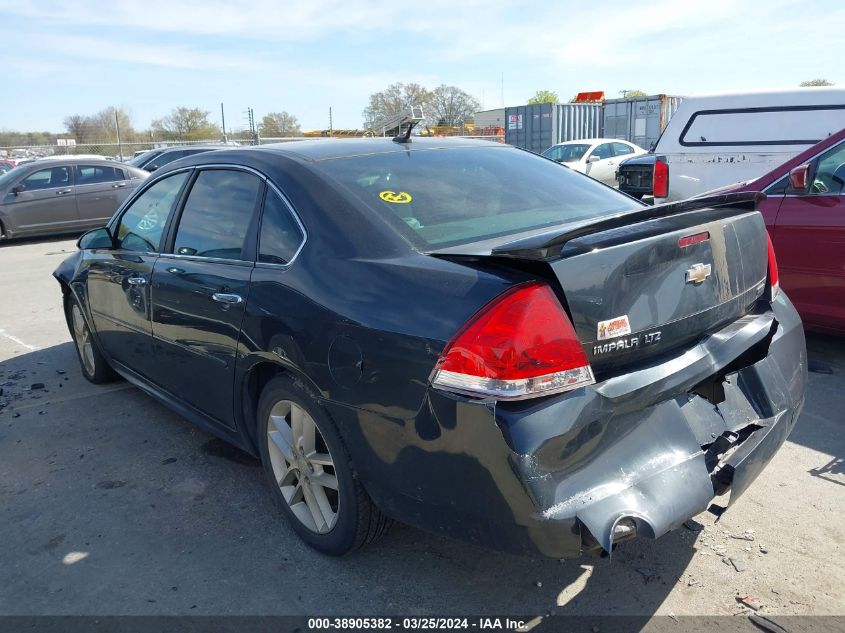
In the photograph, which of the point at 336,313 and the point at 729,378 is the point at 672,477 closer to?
the point at 729,378

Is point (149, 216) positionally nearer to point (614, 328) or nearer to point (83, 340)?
point (83, 340)

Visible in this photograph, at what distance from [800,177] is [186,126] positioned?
4601cm

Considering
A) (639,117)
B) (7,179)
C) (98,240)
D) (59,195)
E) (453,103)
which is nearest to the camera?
(98,240)

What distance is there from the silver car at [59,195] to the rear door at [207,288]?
12010 mm

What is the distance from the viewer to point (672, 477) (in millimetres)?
2326

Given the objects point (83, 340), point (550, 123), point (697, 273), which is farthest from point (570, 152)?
point (697, 273)

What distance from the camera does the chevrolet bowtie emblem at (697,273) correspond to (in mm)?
2547

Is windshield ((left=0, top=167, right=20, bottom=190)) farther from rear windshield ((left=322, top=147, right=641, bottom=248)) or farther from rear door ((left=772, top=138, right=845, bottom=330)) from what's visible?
rear door ((left=772, top=138, right=845, bottom=330))

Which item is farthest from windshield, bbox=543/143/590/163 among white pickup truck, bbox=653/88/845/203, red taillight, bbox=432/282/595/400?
red taillight, bbox=432/282/595/400

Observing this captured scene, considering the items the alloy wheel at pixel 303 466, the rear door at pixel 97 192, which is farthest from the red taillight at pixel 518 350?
the rear door at pixel 97 192

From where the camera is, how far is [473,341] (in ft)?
7.24

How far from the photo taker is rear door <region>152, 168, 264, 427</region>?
324 centimetres

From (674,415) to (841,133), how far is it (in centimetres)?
385

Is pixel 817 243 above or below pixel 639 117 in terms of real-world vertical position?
below
